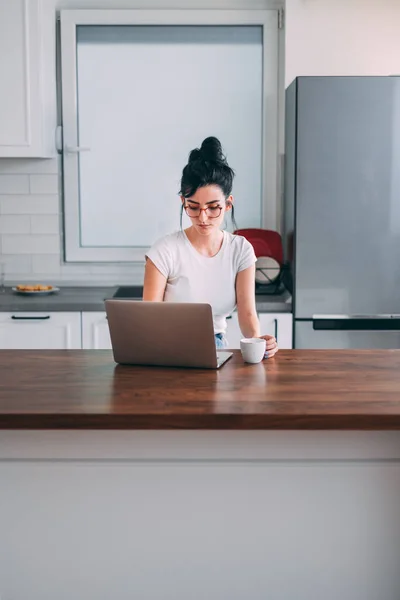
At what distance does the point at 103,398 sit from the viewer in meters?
1.93

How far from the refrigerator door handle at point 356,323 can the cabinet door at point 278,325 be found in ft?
0.42

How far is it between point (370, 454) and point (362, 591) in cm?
38

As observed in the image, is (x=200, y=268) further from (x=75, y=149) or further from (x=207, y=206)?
(x=75, y=149)

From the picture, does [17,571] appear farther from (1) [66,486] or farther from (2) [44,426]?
(2) [44,426]

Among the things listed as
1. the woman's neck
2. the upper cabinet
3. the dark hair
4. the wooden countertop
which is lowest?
the wooden countertop

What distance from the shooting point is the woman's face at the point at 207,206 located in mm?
2600

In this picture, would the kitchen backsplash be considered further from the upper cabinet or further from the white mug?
the white mug

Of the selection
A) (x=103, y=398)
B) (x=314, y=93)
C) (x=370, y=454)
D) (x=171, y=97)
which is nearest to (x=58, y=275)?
(x=171, y=97)

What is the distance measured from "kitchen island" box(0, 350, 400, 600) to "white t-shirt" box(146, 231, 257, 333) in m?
0.78

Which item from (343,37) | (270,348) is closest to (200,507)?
(270,348)

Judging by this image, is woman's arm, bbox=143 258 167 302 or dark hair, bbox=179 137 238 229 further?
woman's arm, bbox=143 258 167 302

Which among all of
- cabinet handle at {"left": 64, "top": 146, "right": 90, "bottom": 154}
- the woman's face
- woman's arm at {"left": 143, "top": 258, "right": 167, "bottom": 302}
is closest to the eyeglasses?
the woman's face

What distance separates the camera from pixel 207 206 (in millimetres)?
2617

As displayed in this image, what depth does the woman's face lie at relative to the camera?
2600mm
